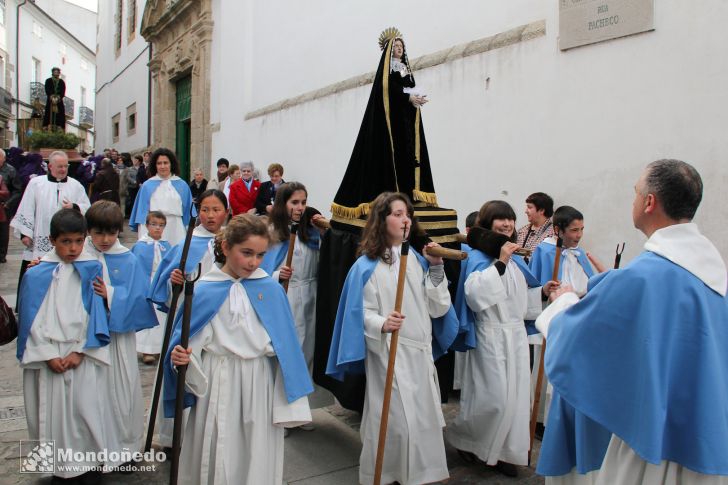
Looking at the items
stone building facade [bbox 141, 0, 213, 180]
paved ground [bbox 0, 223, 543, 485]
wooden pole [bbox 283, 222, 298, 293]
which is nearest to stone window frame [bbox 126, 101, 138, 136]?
stone building facade [bbox 141, 0, 213, 180]

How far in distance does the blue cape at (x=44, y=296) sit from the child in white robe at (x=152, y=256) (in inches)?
75.0

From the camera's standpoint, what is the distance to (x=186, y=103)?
60.3 feet

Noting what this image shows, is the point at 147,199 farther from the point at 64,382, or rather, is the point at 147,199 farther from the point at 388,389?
the point at 388,389

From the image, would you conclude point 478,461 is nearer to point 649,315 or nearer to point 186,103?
point 649,315

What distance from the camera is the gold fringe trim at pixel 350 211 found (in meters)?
4.25

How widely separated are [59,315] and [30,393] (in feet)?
1.59

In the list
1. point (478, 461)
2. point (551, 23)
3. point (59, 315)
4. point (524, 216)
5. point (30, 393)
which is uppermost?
point (551, 23)

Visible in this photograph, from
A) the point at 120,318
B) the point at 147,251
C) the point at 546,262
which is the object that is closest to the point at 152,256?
the point at 147,251

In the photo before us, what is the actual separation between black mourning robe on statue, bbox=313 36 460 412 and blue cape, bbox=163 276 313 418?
1124 millimetres

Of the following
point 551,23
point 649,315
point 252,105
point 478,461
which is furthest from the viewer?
point 252,105

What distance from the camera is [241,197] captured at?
1033cm

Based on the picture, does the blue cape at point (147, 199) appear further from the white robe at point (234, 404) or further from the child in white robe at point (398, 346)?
the white robe at point (234, 404)

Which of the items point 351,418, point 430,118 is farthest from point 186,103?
point 351,418

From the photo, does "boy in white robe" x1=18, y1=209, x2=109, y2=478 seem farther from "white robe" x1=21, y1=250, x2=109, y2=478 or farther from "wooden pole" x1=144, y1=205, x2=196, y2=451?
"wooden pole" x1=144, y1=205, x2=196, y2=451
